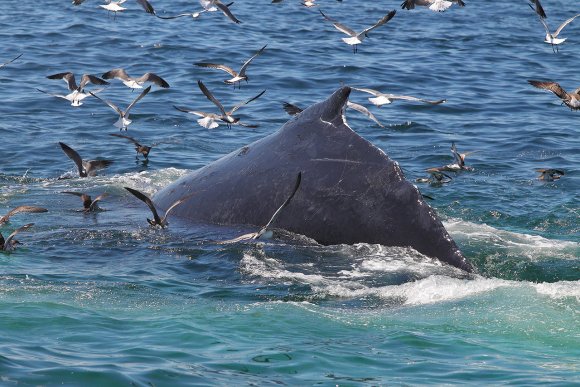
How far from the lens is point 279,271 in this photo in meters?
9.01

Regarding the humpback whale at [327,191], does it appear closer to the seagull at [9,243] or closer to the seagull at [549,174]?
the seagull at [9,243]

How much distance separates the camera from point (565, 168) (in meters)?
16.0

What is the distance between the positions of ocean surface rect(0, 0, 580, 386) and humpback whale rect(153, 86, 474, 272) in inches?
5.5

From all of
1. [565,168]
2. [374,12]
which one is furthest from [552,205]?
[374,12]

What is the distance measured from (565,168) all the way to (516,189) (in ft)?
6.39

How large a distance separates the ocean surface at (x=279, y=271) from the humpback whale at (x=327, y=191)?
14 cm

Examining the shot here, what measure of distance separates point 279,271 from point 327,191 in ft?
2.44

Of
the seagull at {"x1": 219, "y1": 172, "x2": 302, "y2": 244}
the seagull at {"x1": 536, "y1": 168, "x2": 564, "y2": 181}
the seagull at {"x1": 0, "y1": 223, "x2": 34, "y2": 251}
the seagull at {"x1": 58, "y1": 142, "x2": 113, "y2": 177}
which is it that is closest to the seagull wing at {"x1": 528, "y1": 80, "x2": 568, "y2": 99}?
the seagull at {"x1": 536, "y1": 168, "x2": 564, "y2": 181}

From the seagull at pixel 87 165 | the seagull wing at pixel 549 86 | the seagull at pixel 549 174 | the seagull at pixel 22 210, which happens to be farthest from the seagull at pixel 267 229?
the seagull wing at pixel 549 86

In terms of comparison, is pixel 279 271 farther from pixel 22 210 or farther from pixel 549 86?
pixel 549 86

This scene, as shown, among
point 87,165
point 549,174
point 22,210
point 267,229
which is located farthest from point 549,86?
point 22,210

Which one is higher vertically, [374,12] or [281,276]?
[281,276]

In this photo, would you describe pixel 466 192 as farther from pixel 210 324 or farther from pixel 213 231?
pixel 210 324

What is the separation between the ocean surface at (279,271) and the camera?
24.1 feet
